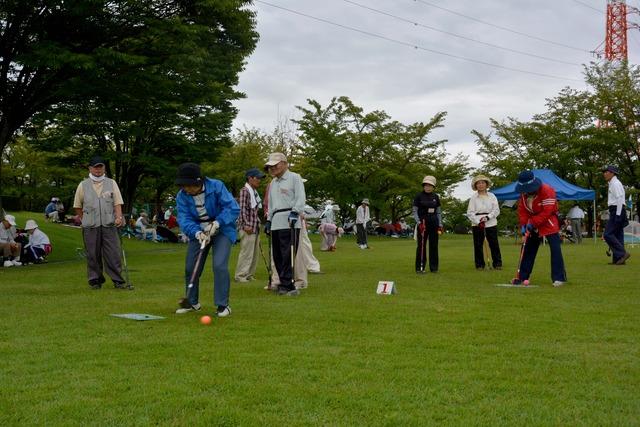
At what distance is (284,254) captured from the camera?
10.3m

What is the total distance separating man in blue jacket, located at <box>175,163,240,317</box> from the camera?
25.7ft

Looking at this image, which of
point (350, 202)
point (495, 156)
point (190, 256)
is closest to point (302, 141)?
point (350, 202)

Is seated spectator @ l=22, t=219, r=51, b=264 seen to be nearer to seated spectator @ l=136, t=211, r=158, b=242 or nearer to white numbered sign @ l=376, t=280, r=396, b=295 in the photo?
white numbered sign @ l=376, t=280, r=396, b=295

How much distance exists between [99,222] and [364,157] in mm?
31655

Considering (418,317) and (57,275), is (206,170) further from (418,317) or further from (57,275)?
(418,317)

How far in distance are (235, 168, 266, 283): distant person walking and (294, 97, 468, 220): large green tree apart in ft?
89.9

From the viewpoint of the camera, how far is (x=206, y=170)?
41.2 metres

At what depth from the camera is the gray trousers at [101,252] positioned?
11.2 metres

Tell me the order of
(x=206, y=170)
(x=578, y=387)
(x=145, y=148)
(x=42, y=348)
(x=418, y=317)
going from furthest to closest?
(x=206, y=170), (x=145, y=148), (x=418, y=317), (x=42, y=348), (x=578, y=387)

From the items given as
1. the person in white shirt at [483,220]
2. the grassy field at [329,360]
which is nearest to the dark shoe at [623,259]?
the person in white shirt at [483,220]

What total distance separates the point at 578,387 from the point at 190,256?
4.79m

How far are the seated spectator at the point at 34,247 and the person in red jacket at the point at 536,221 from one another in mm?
12163

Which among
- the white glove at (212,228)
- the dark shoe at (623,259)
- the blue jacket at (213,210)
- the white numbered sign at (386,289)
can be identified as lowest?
the white numbered sign at (386,289)

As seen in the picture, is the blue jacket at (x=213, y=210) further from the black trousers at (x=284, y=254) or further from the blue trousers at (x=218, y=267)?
the black trousers at (x=284, y=254)
